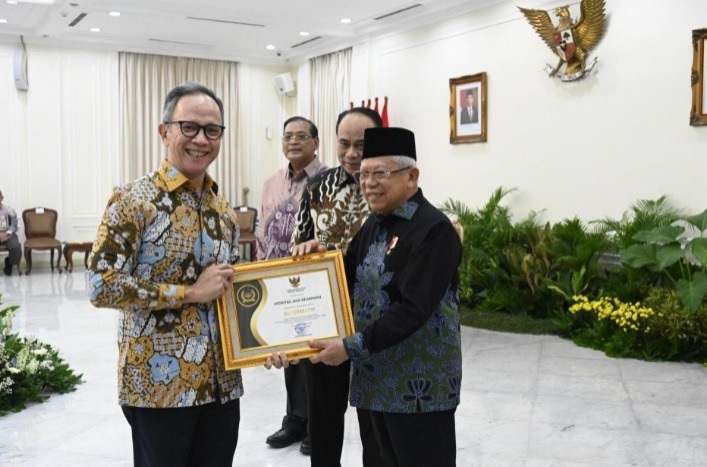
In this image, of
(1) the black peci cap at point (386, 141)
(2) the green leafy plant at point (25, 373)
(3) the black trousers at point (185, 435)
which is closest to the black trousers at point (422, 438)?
(3) the black trousers at point (185, 435)

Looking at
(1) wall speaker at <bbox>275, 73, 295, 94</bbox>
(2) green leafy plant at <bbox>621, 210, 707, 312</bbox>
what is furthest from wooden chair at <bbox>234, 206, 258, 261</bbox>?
(2) green leafy plant at <bbox>621, 210, 707, 312</bbox>

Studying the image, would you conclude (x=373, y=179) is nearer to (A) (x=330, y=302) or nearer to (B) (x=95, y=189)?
(A) (x=330, y=302)

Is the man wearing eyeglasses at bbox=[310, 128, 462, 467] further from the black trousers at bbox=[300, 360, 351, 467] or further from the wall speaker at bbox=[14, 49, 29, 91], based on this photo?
the wall speaker at bbox=[14, 49, 29, 91]

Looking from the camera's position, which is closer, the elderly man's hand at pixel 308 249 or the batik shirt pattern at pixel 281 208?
the elderly man's hand at pixel 308 249

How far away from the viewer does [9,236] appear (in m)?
10.5

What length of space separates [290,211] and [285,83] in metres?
9.76

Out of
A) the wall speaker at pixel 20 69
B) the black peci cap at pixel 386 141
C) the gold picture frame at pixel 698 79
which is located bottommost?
the black peci cap at pixel 386 141

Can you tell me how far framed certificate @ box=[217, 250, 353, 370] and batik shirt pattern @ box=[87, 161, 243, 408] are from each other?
2.8 inches

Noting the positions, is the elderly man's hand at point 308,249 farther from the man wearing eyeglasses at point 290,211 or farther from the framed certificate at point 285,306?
the man wearing eyeglasses at point 290,211

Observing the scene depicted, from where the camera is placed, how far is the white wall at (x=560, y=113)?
6414mm

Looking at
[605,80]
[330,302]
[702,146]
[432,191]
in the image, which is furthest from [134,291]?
[432,191]

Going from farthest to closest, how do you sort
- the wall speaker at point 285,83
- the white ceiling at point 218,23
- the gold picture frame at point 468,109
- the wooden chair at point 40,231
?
1. the wall speaker at point 285,83
2. the wooden chair at point 40,231
3. the white ceiling at point 218,23
4. the gold picture frame at point 468,109

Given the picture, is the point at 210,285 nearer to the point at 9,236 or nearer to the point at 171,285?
the point at 171,285

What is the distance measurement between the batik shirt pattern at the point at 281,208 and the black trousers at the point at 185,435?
152cm
